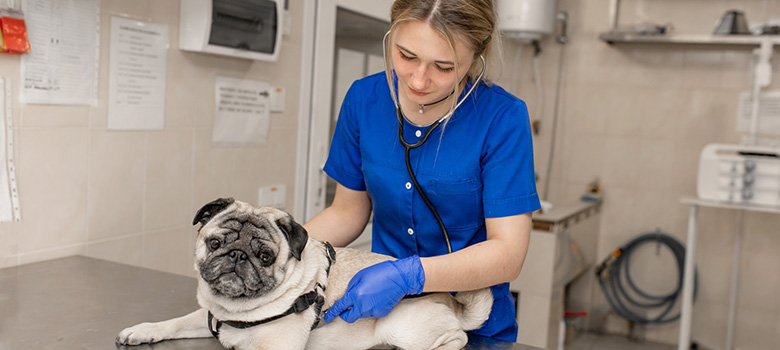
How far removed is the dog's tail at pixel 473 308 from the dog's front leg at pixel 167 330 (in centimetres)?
51

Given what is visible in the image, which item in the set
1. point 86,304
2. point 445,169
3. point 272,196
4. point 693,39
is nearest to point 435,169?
point 445,169

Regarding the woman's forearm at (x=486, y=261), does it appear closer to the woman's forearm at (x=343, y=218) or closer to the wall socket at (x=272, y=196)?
the woman's forearm at (x=343, y=218)

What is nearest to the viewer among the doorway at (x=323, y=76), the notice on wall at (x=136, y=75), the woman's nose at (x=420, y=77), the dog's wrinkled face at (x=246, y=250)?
the dog's wrinkled face at (x=246, y=250)

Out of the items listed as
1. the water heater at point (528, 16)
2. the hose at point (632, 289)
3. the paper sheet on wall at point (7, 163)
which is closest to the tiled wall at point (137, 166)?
the paper sheet on wall at point (7, 163)

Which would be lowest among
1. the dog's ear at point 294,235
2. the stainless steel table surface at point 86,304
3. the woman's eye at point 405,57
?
the stainless steel table surface at point 86,304

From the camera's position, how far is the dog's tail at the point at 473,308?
1.33 meters

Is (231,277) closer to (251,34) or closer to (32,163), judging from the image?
(32,163)

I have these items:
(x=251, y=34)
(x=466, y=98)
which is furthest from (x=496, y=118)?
(x=251, y=34)

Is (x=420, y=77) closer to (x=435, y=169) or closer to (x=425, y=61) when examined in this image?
(x=425, y=61)

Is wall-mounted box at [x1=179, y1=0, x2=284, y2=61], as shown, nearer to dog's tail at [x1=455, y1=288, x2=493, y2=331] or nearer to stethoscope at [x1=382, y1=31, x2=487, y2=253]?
stethoscope at [x1=382, y1=31, x2=487, y2=253]

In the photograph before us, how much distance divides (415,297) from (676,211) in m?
3.32

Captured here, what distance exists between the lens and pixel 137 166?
1943 mm

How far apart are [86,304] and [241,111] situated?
1043 millimetres

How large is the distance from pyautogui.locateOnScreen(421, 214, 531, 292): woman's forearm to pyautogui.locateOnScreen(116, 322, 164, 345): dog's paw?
1.63ft
